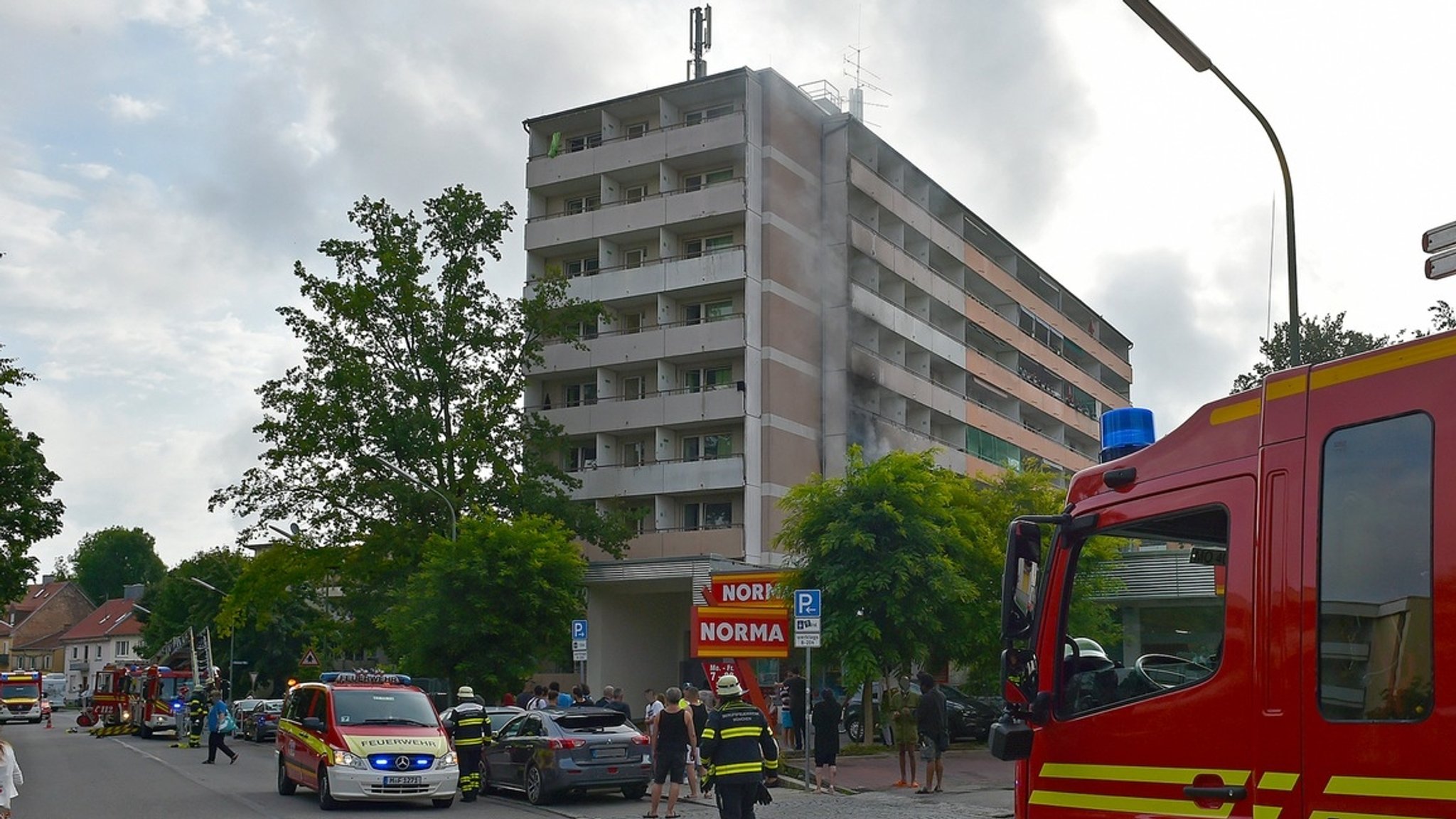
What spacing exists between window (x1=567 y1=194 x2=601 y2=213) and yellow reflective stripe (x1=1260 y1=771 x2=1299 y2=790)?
159 ft

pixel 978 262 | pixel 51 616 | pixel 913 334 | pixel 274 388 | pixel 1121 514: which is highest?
pixel 978 262

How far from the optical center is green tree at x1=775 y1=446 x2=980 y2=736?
27.9m

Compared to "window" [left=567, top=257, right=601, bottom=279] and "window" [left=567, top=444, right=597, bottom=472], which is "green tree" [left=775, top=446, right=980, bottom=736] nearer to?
"window" [left=567, top=444, right=597, bottom=472]

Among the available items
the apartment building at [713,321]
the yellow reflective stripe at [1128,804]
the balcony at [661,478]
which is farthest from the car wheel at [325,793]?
the balcony at [661,478]

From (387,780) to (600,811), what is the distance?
2.89 meters

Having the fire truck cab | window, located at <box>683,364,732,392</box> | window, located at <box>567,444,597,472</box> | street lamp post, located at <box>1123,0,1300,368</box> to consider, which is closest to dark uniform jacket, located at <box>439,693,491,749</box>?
street lamp post, located at <box>1123,0,1300,368</box>

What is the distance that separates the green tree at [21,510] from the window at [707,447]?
19920 mm

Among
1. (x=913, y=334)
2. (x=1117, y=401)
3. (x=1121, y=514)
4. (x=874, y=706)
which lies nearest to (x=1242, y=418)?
(x=1121, y=514)

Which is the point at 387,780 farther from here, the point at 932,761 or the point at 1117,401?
the point at 1117,401

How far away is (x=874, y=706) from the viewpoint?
36.5 meters

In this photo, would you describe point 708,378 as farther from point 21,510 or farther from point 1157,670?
point 1157,670

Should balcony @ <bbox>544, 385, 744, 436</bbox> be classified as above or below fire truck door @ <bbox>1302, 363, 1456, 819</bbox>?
above

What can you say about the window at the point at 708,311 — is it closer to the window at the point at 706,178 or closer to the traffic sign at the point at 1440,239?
the window at the point at 706,178

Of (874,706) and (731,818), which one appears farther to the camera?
(874,706)
